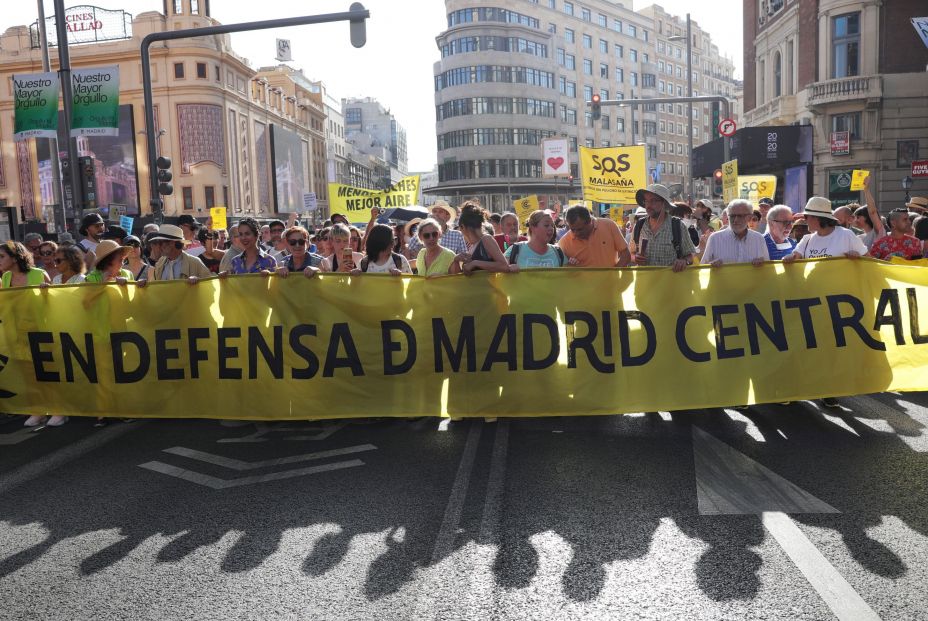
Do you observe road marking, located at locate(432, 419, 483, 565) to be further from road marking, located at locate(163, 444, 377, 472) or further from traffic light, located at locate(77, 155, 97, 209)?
traffic light, located at locate(77, 155, 97, 209)

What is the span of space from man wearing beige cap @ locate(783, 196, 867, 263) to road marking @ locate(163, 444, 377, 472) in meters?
4.06

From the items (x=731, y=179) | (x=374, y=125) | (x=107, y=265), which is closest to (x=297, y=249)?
(x=107, y=265)

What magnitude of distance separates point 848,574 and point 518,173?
79.1m

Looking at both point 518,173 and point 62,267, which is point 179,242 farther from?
point 518,173

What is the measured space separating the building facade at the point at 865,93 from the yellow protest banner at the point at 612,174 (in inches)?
874

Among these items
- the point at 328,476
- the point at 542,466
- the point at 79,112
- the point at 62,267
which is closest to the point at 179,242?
the point at 62,267

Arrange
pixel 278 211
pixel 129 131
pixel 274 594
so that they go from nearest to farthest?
1. pixel 274 594
2. pixel 129 131
3. pixel 278 211

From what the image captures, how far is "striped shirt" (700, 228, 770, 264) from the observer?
270 inches

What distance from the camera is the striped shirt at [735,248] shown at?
686 cm

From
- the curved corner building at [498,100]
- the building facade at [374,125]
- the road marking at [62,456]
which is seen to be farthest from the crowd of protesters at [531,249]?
the building facade at [374,125]

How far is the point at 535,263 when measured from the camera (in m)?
7.00

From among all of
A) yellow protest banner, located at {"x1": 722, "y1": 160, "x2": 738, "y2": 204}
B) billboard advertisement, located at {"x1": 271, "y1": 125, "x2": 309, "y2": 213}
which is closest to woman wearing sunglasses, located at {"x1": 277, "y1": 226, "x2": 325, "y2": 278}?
yellow protest banner, located at {"x1": 722, "y1": 160, "x2": 738, "y2": 204}

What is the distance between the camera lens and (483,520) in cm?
445

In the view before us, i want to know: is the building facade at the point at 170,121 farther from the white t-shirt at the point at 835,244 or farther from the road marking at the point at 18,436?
the white t-shirt at the point at 835,244
